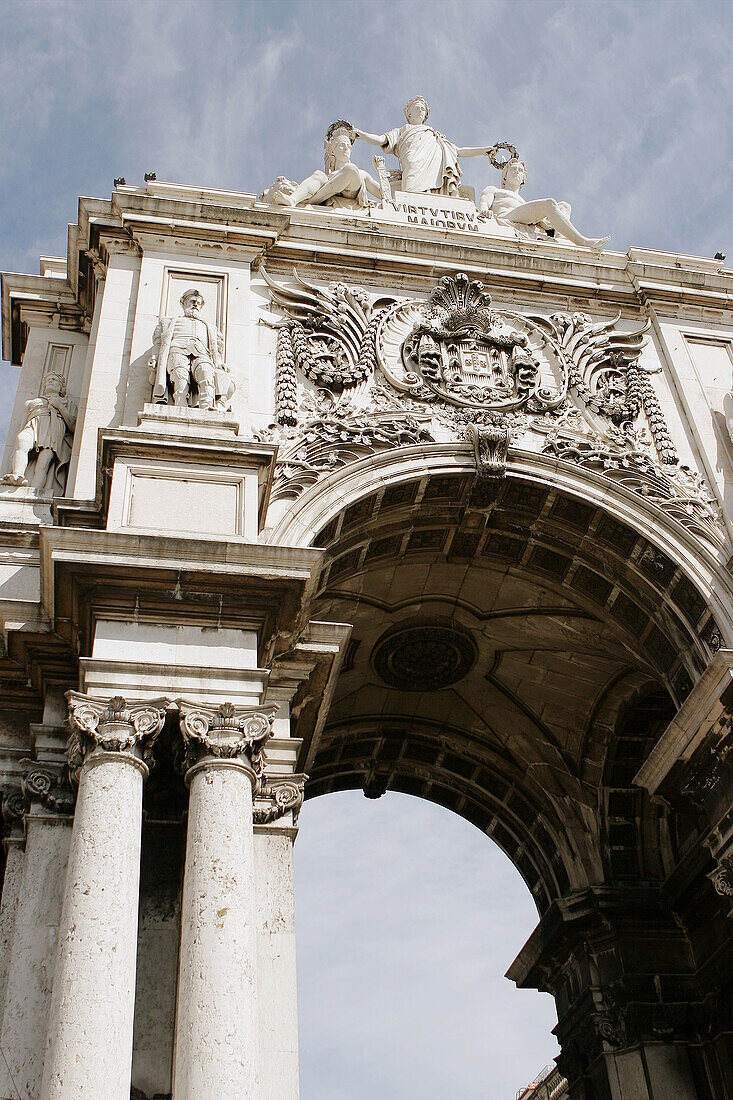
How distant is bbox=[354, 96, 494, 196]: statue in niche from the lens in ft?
60.8

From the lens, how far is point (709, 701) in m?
11.9

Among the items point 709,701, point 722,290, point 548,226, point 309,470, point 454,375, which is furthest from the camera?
point 548,226

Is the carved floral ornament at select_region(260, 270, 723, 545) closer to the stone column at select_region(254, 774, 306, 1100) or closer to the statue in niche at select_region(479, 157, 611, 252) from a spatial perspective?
the statue in niche at select_region(479, 157, 611, 252)

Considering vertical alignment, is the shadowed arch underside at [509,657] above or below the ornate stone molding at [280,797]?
above

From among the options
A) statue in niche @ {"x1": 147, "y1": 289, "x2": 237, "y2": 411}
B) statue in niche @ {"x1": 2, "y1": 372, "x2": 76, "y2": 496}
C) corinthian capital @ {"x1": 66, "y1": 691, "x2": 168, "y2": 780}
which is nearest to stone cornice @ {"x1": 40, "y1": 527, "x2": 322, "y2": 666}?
corinthian capital @ {"x1": 66, "y1": 691, "x2": 168, "y2": 780}

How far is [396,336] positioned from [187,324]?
303cm

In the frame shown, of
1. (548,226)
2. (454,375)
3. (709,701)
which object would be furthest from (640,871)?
(548,226)

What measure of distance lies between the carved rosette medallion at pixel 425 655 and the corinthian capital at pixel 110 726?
26.1 feet

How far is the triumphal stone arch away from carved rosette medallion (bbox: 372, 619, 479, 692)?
53 millimetres

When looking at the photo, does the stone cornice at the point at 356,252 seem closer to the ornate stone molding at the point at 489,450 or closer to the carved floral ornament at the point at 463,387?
the carved floral ornament at the point at 463,387

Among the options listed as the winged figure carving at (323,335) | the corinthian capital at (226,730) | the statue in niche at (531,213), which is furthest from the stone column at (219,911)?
the statue in niche at (531,213)

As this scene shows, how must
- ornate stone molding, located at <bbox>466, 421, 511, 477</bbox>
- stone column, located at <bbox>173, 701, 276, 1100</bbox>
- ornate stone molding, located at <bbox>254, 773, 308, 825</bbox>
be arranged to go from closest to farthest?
stone column, located at <bbox>173, 701, 276, 1100</bbox>, ornate stone molding, located at <bbox>254, 773, 308, 825</bbox>, ornate stone molding, located at <bbox>466, 421, 511, 477</bbox>

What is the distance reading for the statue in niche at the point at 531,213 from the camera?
17812 mm

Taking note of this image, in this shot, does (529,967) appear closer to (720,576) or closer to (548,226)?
(720,576)
